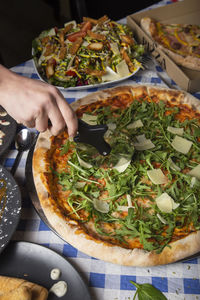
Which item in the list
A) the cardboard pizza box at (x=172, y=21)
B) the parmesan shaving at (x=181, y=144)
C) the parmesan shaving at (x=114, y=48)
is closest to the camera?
the parmesan shaving at (x=181, y=144)

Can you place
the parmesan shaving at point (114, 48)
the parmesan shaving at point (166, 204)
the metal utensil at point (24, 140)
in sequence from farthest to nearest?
the parmesan shaving at point (114, 48)
the metal utensil at point (24, 140)
the parmesan shaving at point (166, 204)

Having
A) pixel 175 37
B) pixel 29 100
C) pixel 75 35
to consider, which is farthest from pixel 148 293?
pixel 175 37

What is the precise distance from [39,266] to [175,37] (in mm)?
2150

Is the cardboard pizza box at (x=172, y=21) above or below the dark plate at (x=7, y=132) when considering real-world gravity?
above

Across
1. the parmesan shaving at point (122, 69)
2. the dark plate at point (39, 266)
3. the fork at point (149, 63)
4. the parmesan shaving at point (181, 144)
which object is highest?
the parmesan shaving at point (122, 69)

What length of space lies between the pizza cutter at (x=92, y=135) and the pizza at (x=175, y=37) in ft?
3.82

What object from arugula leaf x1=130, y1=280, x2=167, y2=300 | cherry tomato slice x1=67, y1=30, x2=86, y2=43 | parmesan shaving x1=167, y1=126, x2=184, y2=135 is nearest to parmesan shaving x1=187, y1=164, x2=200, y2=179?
parmesan shaving x1=167, y1=126, x2=184, y2=135

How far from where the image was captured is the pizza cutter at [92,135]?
1357 millimetres

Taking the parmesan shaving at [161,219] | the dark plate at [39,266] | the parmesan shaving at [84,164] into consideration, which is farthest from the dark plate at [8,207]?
the parmesan shaving at [161,219]

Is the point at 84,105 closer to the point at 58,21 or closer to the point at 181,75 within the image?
the point at 181,75

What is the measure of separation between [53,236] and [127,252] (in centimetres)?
38

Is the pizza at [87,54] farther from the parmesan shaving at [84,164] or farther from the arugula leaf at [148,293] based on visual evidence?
the arugula leaf at [148,293]

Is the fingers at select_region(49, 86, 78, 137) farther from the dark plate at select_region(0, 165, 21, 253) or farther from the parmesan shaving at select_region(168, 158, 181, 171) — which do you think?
the parmesan shaving at select_region(168, 158, 181, 171)

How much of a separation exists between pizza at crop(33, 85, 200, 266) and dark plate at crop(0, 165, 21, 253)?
0.38ft
